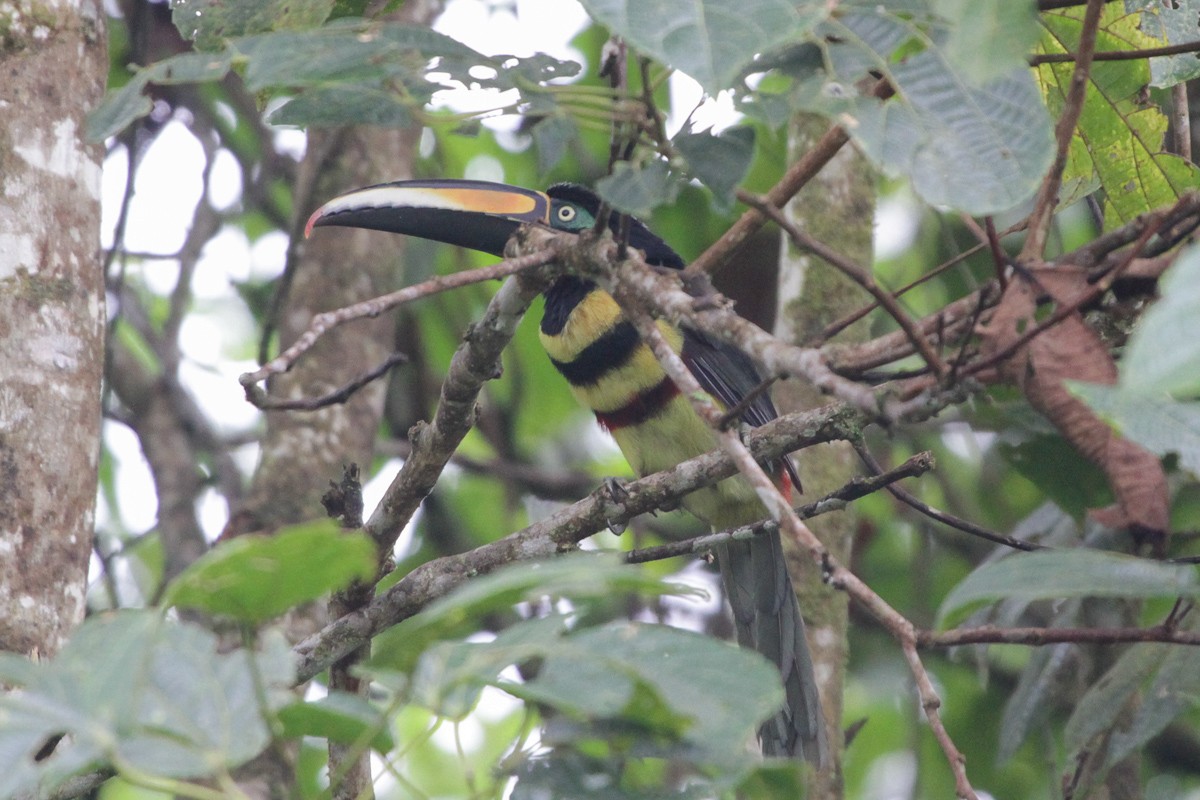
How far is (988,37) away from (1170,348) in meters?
0.50

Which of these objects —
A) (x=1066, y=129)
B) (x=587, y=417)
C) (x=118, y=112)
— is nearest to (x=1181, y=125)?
(x=1066, y=129)

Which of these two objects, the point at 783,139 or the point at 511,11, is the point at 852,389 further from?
the point at 511,11

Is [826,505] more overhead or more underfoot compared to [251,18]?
more underfoot

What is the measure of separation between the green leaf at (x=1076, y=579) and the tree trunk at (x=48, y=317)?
1.64 meters

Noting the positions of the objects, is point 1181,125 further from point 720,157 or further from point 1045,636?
point 1045,636

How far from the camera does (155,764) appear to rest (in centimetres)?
107

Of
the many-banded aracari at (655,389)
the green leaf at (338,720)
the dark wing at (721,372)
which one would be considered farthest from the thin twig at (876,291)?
the dark wing at (721,372)

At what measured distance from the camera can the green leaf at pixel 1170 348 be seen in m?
0.84

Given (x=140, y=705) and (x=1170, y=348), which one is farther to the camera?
(x=140, y=705)

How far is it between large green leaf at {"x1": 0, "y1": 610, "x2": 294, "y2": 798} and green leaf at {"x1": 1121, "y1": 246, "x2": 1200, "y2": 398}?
78 centimetres

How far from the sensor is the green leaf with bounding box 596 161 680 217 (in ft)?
5.15

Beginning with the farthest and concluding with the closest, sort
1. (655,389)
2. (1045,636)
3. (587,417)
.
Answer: (587,417) → (655,389) → (1045,636)

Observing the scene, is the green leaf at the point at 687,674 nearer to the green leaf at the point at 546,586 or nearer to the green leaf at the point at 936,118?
the green leaf at the point at 546,586

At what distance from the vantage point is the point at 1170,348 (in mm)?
853
